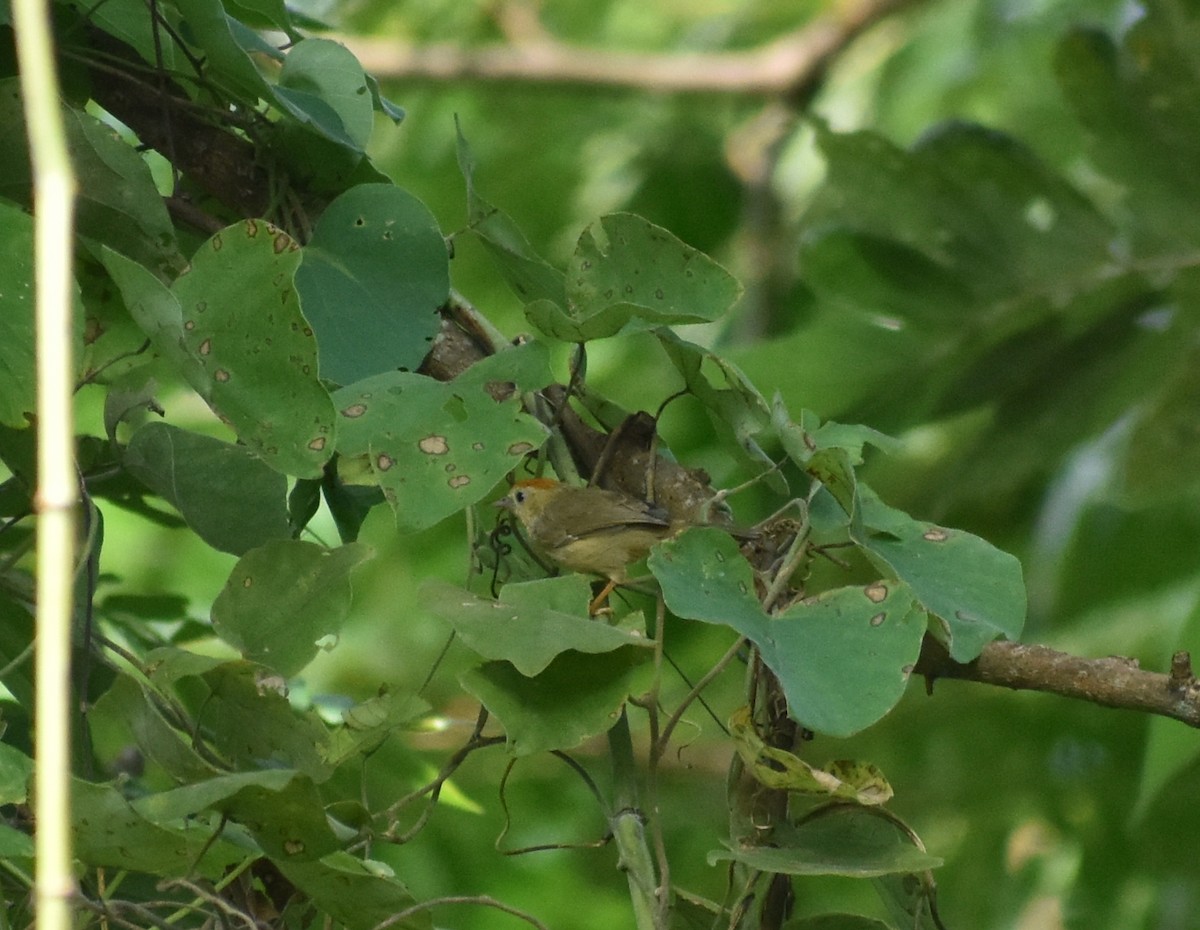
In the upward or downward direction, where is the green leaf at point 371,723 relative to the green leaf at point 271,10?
downward

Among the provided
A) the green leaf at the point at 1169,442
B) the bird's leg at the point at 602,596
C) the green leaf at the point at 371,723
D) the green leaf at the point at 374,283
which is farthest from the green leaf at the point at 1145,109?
the green leaf at the point at 371,723

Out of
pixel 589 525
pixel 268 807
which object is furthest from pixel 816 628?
pixel 589 525

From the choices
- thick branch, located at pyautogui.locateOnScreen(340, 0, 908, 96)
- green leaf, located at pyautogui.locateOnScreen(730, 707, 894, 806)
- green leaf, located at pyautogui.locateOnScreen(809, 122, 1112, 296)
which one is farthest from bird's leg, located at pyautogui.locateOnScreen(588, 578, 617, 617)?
thick branch, located at pyautogui.locateOnScreen(340, 0, 908, 96)

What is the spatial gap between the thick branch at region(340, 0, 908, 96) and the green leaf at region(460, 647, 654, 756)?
2.38m

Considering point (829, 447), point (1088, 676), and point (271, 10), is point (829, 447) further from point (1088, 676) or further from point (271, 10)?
point (271, 10)

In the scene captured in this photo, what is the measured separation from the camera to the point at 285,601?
0.90m

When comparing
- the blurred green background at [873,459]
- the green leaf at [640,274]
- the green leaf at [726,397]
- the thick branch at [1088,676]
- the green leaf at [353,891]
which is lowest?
the blurred green background at [873,459]

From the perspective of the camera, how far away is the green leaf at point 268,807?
757 mm

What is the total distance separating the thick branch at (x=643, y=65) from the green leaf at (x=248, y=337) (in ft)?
7.28

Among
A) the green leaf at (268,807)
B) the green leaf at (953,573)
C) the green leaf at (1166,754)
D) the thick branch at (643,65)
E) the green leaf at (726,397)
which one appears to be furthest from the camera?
the thick branch at (643,65)

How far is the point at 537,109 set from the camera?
324 cm

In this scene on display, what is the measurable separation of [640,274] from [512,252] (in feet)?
0.39

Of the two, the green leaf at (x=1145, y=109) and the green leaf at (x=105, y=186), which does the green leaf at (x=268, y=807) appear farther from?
the green leaf at (x=1145, y=109)

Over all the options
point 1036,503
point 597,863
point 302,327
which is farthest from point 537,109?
point 302,327
